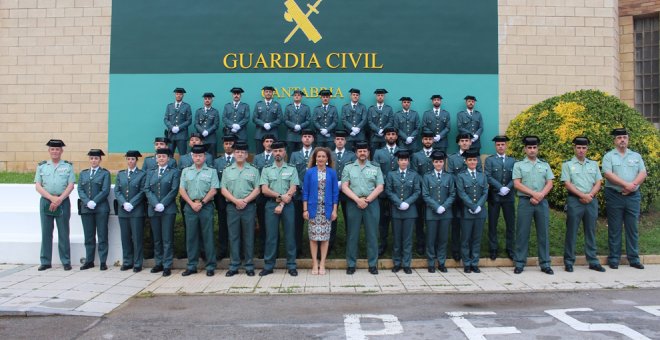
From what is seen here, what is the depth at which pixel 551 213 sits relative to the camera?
8820 millimetres

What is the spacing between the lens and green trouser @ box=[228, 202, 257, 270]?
22.6ft

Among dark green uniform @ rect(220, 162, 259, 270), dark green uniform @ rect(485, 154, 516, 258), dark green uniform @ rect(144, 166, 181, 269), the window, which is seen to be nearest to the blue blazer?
dark green uniform @ rect(220, 162, 259, 270)

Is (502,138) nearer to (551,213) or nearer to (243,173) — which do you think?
(551,213)

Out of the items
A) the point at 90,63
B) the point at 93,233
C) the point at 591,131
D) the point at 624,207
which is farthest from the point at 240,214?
Result: the point at 90,63

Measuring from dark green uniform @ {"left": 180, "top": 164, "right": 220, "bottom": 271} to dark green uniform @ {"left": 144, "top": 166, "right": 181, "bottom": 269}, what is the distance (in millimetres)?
248

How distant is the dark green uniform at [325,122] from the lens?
9.77 m

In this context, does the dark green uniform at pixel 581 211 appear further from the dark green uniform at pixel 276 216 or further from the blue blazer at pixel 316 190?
the dark green uniform at pixel 276 216

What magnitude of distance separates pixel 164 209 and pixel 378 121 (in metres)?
4.64

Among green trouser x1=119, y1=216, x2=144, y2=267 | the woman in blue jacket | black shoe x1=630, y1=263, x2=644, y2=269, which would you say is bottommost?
black shoe x1=630, y1=263, x2=644, y2=269

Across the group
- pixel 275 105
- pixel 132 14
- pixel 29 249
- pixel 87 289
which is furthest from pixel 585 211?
pixel 132 14

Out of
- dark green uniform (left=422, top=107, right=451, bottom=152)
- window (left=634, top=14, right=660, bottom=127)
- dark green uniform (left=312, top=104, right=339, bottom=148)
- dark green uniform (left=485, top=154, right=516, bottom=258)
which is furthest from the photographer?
window (left=634, top=14, right=660, bottom=127)

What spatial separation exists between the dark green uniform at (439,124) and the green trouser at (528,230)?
3223mm

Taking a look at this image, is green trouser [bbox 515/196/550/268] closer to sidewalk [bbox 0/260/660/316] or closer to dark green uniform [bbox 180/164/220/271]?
sidewalk [bbox 0/260/660/316]

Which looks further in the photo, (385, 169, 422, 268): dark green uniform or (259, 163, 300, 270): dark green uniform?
(385, 169, 422, 268): dark green uniform
